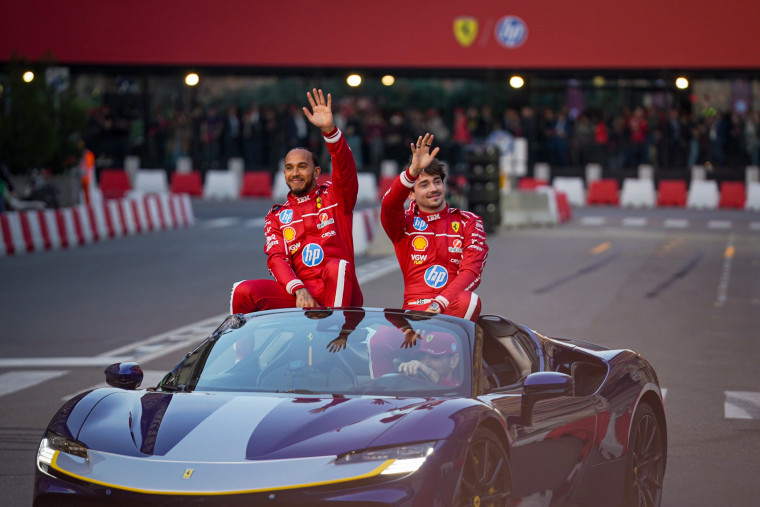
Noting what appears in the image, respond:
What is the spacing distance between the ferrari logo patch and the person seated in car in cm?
3897

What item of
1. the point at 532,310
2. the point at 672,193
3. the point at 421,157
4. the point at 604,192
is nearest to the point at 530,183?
the point at 604,192

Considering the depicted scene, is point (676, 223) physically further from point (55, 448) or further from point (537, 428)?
point (55, 448)

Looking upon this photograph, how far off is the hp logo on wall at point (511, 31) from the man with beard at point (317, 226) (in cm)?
3629

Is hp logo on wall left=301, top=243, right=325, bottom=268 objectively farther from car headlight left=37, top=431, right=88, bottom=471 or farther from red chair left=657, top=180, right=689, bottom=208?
red chair left=657, top=180, right=689, bottom=208

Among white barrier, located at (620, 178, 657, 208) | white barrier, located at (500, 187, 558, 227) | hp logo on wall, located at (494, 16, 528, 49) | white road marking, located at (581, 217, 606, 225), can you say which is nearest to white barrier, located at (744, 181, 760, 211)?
white barrier, located at (620, 178, 657, 208)

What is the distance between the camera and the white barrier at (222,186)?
152 feet

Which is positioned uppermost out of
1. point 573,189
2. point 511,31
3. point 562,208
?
point 511,31

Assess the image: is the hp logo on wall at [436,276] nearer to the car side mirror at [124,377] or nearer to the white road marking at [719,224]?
the car side mirror at [124,377]

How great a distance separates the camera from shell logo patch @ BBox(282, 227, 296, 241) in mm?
9102

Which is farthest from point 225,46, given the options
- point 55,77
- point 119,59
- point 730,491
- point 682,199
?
point 730,491

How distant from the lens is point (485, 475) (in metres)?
5.86

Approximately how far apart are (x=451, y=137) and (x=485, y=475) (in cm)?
4279

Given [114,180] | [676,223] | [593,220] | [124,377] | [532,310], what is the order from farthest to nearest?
[114,180] → [593,220] → [676,223] → [532,310] → [124,377]

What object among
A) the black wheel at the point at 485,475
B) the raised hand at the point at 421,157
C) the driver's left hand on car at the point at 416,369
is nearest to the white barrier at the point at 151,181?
the raised hand at the point at 421,157
